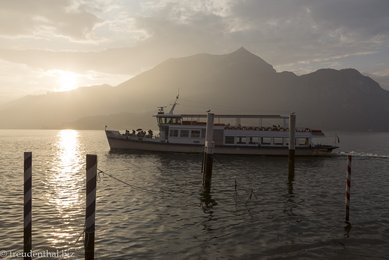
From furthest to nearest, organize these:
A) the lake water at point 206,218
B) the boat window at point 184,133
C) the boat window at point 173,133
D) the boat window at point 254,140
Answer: the boat window at point 173,133
the boat window at point 184,133
the boat window at point 254,140
the lake water at point 206,218

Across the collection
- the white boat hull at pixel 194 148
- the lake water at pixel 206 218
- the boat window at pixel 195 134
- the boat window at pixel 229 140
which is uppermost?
the boat window at pixel 195 134

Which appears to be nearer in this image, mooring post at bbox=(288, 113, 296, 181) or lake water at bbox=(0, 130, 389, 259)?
lake water at bbox=(0, 130, 389, 259)

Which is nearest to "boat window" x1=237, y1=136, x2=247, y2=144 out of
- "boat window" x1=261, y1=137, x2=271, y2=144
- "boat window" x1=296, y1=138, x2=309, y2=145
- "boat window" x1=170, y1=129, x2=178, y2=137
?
"boat window" x1=261, y1=137, x2=271, y2=144

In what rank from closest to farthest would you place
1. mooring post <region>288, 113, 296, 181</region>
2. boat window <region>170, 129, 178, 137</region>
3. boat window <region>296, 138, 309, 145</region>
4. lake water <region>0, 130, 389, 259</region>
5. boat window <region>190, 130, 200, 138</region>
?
lake water <region>0, 130, 389, 259</region> < mooring post <region>288, 113, 296, 181</region> < boat window <region>190, 130, 200, 138</region> < boat window <region>170, 129, 178, 137</region> < boat window <region>296, 138, 309, 145</region>

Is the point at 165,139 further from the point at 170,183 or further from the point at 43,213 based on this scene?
the point at 43,213

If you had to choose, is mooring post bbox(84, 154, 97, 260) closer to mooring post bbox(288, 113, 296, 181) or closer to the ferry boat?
mooring post bbox(288, 113, 296, 181)

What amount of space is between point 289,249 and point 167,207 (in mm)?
8905

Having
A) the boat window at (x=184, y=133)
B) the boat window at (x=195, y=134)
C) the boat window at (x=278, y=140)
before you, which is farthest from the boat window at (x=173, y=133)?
the boat window at (x=278, y=140)

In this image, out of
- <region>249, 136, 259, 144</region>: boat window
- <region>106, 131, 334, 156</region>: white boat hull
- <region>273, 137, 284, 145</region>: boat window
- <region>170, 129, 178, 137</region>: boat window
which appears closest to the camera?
<region>106, 131, 334, 156</region>: white boat hull

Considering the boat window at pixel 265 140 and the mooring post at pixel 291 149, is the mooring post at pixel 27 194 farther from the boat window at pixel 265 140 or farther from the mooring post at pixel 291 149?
the boat window at pixel 265 140

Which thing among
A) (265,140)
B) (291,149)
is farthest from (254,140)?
(291,149)

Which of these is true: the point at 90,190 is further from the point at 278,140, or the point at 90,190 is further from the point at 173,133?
the point at 278,140

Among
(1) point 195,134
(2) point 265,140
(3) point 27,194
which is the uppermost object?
(1) point 195,134

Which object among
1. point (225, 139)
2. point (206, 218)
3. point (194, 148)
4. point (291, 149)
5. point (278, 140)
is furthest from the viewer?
point (278, 140)
